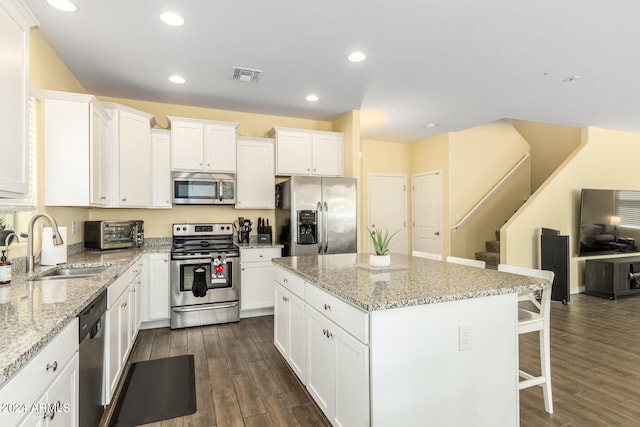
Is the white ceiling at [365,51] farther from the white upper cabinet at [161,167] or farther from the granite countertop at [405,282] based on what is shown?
the granite countertop at [405,282]

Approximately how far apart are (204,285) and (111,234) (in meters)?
1.12

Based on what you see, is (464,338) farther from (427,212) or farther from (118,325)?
(427,212)

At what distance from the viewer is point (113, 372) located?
2287mm

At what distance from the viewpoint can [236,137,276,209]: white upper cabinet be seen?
4527 mm

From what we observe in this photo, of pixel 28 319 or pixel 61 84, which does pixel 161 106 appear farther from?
pixel 28 319

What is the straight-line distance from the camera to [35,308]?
Result: 1488 millimetres

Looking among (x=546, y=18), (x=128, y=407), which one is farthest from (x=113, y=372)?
(x=546, y=18)

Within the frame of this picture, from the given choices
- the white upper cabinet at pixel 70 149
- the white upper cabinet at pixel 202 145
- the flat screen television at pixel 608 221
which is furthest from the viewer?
the flat screen television at pixel 608 221

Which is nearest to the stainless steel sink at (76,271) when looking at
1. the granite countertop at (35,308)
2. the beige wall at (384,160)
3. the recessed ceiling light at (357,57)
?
the granite countertop at (35,308)

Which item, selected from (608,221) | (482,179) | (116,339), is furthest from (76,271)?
(608,221)

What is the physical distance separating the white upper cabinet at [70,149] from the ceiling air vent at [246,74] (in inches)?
51.3

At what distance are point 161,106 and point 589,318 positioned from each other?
603cm

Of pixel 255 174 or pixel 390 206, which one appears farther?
pixel 390 206

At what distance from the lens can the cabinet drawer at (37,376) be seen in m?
0.97
